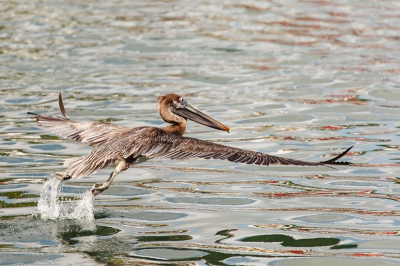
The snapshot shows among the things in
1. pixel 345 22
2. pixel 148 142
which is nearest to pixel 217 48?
pixel 345 22

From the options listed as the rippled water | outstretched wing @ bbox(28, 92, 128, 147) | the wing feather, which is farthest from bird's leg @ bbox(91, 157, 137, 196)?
outstretched wing @ bbox(28, 92, 128, 147)

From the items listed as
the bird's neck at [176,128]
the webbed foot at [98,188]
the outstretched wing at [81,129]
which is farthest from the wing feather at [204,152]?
the outstretched wing at [81,129]

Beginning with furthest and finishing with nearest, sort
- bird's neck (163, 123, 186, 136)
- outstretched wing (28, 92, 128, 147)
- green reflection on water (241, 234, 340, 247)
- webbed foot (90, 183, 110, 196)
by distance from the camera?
outstretched wing (28, 92, 128, 147)
bird's neck (163, 123, 186, 136)
webbed foot (90, 183, 110, 196)
green reflection on water (241, 234, 340, 247)

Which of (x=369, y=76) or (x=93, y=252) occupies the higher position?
(x=369, y=76)

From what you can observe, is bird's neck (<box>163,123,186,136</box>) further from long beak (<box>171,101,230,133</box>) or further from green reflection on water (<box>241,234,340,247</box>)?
green reflection on water (<box>241,234,340,247</box>)

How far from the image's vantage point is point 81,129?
8328 mm

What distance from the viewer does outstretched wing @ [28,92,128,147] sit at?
8078mm

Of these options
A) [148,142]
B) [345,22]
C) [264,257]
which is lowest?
[264,257]

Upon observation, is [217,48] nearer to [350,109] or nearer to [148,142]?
[350,109]

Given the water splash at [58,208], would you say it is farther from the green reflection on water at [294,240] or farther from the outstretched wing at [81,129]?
the green reflection on water at [294,240]

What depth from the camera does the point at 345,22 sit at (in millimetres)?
18906

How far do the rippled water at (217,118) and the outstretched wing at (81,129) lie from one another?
1.91 feet

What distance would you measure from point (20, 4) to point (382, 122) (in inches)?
531

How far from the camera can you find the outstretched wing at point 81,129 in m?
8.08
